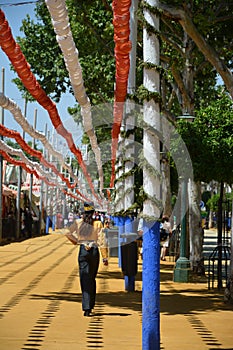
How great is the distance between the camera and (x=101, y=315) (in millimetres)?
14938

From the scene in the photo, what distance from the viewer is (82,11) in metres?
25.1

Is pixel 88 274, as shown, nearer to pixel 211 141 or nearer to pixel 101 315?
pixel 101 315

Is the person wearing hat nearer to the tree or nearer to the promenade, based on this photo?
the promenade

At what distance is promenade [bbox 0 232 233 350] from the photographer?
11984mm

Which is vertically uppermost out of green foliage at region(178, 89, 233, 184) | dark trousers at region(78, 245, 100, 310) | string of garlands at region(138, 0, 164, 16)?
string of garlands at region(138, 0, 164, 16)

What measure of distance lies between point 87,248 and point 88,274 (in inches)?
19.2

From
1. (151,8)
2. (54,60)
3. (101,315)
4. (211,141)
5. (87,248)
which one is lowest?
(101,315)

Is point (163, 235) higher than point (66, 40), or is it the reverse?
point (66, 40)

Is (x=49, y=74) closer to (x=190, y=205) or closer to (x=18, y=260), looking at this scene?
(x=18, y=260)

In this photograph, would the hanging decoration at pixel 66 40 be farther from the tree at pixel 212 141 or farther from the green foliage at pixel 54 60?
the green foliage at pixel 54 60

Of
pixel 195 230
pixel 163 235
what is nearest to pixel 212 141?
pixel 195 230

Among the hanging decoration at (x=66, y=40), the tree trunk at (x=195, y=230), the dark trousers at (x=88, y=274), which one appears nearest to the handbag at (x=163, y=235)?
the tree trunk at (x=195, y=230)

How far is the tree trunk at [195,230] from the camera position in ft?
78.9

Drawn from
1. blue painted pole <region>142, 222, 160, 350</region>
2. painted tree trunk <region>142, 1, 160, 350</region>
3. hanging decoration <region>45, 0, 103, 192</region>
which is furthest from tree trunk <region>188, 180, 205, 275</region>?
blue painted pole <region>142, 222, 160, 350</region>
